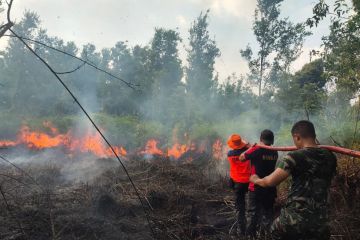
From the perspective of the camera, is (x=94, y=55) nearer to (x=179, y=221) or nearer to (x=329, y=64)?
(x=329, y=64)

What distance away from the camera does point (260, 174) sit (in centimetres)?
606

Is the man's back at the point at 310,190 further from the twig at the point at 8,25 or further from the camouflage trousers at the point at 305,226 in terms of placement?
Answer: the twig at the point at 8,25

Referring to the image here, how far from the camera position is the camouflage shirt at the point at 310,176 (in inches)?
132

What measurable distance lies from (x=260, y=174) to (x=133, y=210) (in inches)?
135

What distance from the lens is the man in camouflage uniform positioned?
132 inches

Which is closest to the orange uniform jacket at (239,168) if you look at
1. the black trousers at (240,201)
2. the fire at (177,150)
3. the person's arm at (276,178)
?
the black trousers at (240,201)

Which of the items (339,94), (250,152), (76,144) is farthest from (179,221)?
(76,144)

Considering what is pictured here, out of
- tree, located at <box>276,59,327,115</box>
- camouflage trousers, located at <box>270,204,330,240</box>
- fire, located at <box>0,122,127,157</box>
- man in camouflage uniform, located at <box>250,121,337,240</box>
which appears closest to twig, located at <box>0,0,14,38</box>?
man in camouflage uniform, located at <box>250,121,337,240</box>

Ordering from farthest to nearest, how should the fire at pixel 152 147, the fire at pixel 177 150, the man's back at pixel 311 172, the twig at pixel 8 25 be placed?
the fire at pixel 152 147 < the fire at pixel 177 150 < the man's back at pixel 311 172 < the twig at pixel 8 25

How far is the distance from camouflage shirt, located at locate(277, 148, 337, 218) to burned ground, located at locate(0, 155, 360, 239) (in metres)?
1.83

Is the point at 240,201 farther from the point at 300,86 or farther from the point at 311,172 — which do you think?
the point at 300,86

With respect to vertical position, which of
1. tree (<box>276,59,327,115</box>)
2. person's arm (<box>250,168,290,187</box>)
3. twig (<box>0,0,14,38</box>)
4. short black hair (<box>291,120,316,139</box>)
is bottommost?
Answer: person's arm (<box>250,168,290,187</box>)

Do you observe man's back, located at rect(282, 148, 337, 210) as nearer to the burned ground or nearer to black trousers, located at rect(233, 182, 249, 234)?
the burned ground

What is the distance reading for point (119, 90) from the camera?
3497 cm
